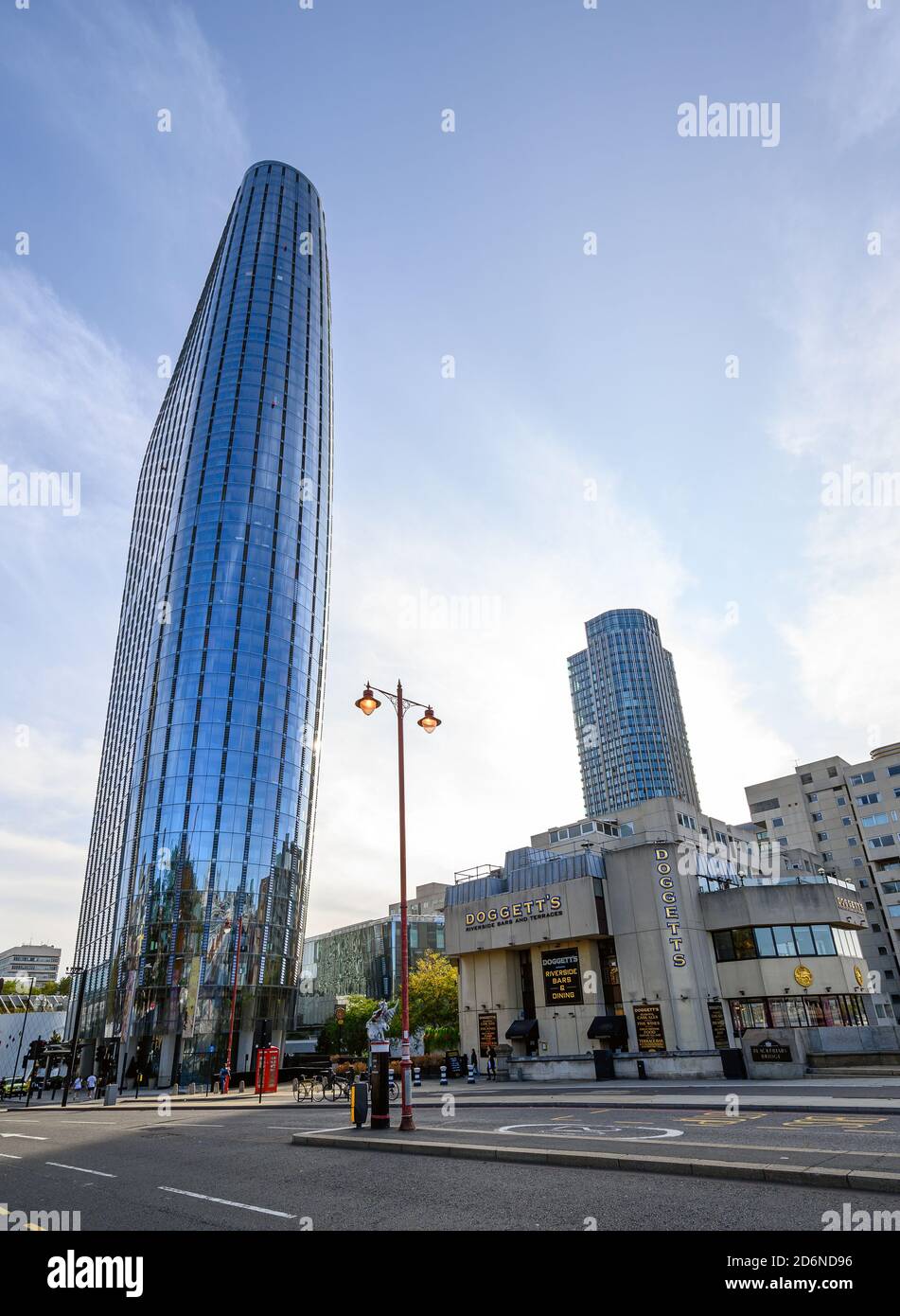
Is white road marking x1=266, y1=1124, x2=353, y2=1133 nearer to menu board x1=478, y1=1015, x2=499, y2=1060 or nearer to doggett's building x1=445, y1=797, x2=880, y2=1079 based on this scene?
doggett's building x1=445, y1=797, x2=880, y2=1079

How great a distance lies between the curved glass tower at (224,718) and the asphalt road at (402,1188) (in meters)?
49.2

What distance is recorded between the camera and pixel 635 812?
99.6 m

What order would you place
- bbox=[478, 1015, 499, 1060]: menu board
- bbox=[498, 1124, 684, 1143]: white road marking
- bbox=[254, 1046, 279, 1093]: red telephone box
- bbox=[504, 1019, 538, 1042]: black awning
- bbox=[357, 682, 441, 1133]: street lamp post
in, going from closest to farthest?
1. bbox=[498, 1124, 684, 1143]: white road marking
2. bbox=[357, 682, 441, 1133]: street lamp post
3. bbox=[254, 1046, 279, 1093]: red telephone box
4. bbox=[504, 1019, 538, 1042]: black awning
5. bbox=[478, 1015, 499, 1060]: menu board

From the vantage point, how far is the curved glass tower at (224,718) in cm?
6669

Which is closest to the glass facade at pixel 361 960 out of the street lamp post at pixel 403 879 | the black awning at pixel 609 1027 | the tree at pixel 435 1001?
the tree at pixel 435 1001

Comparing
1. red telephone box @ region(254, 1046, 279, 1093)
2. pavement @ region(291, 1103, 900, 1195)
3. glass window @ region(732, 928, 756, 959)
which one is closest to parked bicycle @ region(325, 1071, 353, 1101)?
red telephone box @ region(254, 1046, 279, 1093)

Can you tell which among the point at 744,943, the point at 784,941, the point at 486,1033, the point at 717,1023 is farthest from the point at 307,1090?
the point at 784,941

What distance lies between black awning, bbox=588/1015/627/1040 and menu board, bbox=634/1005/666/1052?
2.48 feet

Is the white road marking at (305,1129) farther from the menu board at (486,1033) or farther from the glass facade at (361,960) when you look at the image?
the glass facade at (361,960)

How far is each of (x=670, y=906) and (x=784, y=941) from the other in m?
7.42

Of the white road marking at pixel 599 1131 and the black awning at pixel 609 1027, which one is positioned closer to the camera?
the white road marking at pixel 599 1131

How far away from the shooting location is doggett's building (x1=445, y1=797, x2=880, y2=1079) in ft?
130

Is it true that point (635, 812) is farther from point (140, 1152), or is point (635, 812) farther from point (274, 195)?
point (274, 195)
